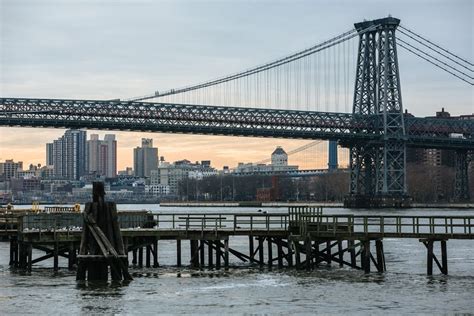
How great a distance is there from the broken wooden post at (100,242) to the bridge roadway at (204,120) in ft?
321

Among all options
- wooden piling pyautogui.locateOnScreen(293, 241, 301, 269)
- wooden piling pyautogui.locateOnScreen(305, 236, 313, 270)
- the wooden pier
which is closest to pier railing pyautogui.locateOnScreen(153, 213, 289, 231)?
the wooden pier

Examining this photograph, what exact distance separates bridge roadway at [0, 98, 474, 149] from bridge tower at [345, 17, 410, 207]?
1844mm

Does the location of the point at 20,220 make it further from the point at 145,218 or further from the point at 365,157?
the point at 365,157

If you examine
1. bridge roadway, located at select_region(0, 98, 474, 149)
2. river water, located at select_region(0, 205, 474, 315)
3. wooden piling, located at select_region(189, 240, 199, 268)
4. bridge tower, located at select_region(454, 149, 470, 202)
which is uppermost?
bridge roadway, located at select_region(0, 98, 474, 149)

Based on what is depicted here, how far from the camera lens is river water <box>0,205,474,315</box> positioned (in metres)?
38.0

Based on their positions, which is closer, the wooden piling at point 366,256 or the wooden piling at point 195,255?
the wooden piling at point 366,256

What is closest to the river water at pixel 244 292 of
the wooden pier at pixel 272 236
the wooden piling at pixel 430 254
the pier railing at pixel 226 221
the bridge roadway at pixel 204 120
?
the wooden piling at pixel 430 254

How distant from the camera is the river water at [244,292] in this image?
125 ft

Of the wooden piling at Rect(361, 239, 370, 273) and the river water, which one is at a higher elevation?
the wooden piling at Rect(361, 239, 370, 273)

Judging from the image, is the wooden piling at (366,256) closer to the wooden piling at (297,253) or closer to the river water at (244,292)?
the river water at (244,292)

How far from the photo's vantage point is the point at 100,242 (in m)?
43.1

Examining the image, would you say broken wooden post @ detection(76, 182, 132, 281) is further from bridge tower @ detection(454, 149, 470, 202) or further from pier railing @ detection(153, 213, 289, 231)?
bridge tower @ detection(454, 149, 470, 202)

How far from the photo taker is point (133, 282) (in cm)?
4509

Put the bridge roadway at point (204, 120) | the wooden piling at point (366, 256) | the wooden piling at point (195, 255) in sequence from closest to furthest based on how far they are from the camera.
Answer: the wooden piling at point (366, 256) < the wooden piling at point (195, 255) < the bridge roadway at point (204, 120)
